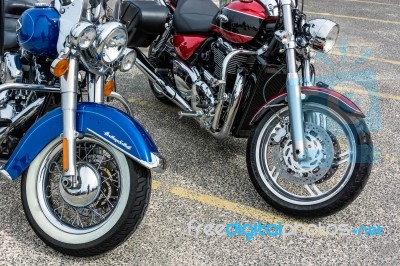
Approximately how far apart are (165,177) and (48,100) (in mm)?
1007

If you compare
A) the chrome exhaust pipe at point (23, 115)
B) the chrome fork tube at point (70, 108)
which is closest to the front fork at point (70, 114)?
the chrome fork tube at point (70, 108)

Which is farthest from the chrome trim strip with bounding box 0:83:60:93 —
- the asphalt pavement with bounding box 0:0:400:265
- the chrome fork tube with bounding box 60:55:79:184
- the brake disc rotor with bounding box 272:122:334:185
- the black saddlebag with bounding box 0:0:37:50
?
the brake disc rotor with bounding box 272:122:334:185

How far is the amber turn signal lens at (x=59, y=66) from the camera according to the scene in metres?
2.13

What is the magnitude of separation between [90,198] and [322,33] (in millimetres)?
1596

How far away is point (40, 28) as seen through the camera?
2316 millimetres

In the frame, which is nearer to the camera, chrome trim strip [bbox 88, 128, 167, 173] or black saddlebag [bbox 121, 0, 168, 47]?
chrome trim strip [bbox 88, 128, 167, 173]

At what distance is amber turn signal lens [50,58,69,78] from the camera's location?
6.98 feet

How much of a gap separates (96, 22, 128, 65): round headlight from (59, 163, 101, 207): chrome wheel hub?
1.78ft

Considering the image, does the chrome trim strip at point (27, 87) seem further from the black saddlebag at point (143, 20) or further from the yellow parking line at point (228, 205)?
the black saddlebag at point (143, 20)

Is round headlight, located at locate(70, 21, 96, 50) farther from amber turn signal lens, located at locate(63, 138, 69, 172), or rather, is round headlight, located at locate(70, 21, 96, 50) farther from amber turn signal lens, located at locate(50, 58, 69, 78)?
amber turn signal lens, located at locate(63, 138, 69, 172)

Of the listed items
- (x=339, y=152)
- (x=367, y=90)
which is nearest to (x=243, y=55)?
(x=339, y=152)

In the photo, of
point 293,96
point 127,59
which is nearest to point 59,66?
point 127,59

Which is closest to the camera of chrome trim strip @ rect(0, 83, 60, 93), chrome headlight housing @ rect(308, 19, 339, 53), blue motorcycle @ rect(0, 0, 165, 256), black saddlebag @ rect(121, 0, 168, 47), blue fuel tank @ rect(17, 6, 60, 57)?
blue motorcycle @ rect(0, 0, 165, 256)

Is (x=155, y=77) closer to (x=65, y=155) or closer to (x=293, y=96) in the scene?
(x=293, y=96)
